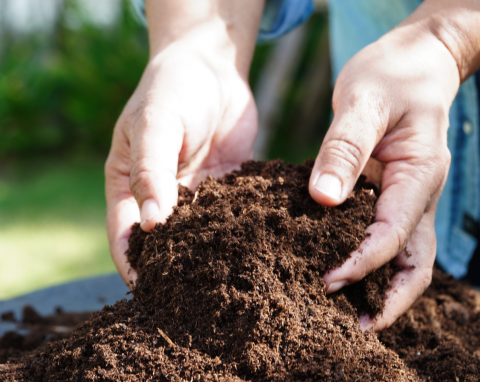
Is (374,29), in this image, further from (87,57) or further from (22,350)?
(87,57)

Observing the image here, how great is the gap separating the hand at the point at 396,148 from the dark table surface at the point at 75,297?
3.57 ft

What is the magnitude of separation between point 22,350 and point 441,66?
1661 mm

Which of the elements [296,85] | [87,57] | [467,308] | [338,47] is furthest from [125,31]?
[467,308]

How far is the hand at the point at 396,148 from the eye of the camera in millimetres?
1131

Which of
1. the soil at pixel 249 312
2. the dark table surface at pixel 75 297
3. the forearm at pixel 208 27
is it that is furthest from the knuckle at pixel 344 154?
the dark table surface at pixel 75 297

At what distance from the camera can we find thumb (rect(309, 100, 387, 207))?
44.5 inches

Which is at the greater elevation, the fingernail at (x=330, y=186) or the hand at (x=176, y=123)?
the hand at (x=176, y=123)

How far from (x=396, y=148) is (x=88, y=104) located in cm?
487

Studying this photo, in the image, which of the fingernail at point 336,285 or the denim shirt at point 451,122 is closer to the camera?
the fingernail at point 336,285

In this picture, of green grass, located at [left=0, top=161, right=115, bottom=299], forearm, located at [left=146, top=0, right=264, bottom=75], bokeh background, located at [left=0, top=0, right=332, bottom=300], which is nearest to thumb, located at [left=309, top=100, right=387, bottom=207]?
forearm, located at [left=146, top=0, right=264, bottom=75]

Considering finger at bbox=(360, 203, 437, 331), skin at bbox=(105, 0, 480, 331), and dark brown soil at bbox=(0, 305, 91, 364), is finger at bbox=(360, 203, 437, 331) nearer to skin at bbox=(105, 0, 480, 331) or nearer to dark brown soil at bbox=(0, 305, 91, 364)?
skin at bbox=(105, 0, 480, 331)

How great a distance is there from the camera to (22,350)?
139cm

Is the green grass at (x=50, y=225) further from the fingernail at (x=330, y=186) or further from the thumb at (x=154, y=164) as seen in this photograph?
the fingernail at (x=330, y=186)

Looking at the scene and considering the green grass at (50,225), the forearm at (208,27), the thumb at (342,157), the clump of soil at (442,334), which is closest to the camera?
the clump of soil at (442,334)
